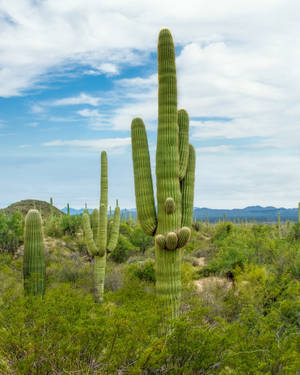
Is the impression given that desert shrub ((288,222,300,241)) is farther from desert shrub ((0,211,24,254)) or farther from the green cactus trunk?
desert shrub ((0,211,24,254))

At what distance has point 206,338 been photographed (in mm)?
6637

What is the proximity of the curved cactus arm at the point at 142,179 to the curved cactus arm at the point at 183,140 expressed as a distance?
0.81 metres

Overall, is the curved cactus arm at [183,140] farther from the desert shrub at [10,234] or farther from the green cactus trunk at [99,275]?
the desert shrub at [10,234]

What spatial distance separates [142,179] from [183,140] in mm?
1524

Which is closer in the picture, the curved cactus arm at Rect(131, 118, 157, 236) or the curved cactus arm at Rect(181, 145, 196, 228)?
the curved cactus arm at Rect(131, 118, 157, 236)

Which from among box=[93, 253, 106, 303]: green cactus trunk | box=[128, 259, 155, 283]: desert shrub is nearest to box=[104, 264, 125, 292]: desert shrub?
box=[128, 259, 155, 283]: desert shrub

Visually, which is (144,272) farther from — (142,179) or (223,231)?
(223,231)

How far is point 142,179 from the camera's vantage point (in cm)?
971

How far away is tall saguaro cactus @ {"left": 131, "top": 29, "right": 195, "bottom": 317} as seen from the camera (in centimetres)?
914

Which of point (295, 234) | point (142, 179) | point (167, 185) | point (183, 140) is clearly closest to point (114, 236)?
point (142, 179)

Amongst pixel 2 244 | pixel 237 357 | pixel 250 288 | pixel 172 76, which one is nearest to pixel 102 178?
pixel 250 288

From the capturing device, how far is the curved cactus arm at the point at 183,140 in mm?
9836

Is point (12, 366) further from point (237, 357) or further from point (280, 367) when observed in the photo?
point (280, 367)

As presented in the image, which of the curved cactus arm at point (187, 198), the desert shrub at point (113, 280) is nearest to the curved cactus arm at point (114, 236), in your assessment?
the desert shrub at point (113, 280)
